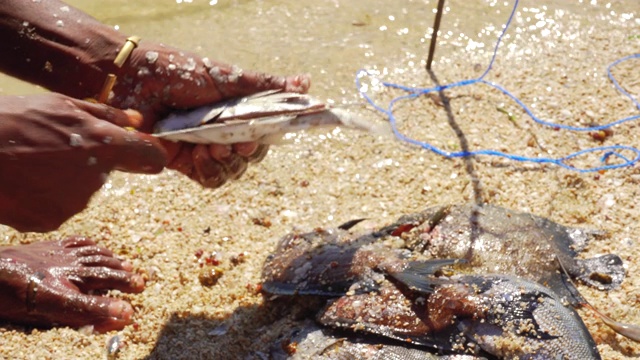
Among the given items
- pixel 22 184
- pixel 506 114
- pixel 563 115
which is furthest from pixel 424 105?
pixel 22 184

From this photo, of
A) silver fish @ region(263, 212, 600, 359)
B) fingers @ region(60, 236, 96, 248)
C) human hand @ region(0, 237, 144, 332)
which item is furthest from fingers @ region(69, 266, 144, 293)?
silver fish @ region(263, 212, 600, 359)

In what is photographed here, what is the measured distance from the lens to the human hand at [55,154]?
7.40ft

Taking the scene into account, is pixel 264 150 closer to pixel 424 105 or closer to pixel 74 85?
pixel 74 85

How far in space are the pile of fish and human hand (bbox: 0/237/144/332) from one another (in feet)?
2.83

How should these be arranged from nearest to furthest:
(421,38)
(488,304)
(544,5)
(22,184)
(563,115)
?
(22,184) → (488,304) → (563,115) → (421,38) → (544,5)

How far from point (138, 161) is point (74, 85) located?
970 millimetres

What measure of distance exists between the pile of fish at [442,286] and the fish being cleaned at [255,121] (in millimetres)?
644

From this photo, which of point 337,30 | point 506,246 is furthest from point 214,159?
point 337,30

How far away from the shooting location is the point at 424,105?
15.9 feet

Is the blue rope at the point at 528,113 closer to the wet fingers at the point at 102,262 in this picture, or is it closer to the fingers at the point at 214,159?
the fingers at the point at 214,159

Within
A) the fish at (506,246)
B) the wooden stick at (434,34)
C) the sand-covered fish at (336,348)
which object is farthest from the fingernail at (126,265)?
the wooden stick at (434,34)

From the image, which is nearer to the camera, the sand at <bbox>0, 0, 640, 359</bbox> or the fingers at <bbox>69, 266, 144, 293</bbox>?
the sand at <bbox>0, 0, 640, 359</bbox>

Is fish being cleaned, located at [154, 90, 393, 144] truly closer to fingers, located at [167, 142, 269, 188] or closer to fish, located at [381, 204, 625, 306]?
fingers, located at [167, 142, 269, 188]

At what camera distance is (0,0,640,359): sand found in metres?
3.30
